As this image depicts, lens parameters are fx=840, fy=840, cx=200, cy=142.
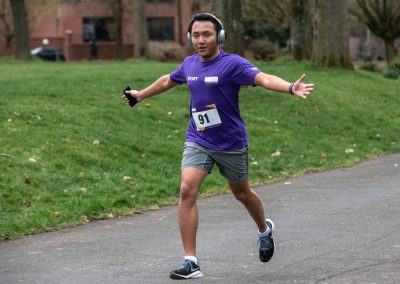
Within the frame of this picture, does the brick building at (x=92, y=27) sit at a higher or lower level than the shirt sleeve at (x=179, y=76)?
lower

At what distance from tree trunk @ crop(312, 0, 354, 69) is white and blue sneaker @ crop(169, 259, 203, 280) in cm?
1914

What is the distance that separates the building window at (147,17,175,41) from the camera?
7200cm

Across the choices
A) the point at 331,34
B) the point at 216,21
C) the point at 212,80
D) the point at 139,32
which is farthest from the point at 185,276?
the point at 139,32

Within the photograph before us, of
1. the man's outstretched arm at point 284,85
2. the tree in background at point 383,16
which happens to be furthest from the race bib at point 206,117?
the tree in background at point 383,16

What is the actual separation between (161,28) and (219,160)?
66517 millimetres

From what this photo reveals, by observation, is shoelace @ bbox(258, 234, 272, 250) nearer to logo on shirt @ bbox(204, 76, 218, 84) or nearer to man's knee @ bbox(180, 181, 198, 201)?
man's knee @ bbox(180, 181, 198, 201)

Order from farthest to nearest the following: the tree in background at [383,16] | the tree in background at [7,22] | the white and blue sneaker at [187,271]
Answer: the tree in background at [7,22]
the tree in background at [383,16]
the white and blue sneaker at [187,271]

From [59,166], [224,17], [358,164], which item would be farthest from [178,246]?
[224,17]

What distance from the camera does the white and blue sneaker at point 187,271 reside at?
622cm

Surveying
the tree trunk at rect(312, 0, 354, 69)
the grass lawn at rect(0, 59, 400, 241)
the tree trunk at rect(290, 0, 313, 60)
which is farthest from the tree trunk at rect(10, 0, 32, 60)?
the grass lawn at rect(0, 59, 400, 241)

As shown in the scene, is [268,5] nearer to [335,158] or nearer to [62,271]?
[335,158]

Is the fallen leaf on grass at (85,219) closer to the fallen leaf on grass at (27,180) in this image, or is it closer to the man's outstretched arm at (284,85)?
the fallen leaf on grass at (27,180)

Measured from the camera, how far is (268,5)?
4406cm

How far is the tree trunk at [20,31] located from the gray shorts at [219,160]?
33203 millimetres
